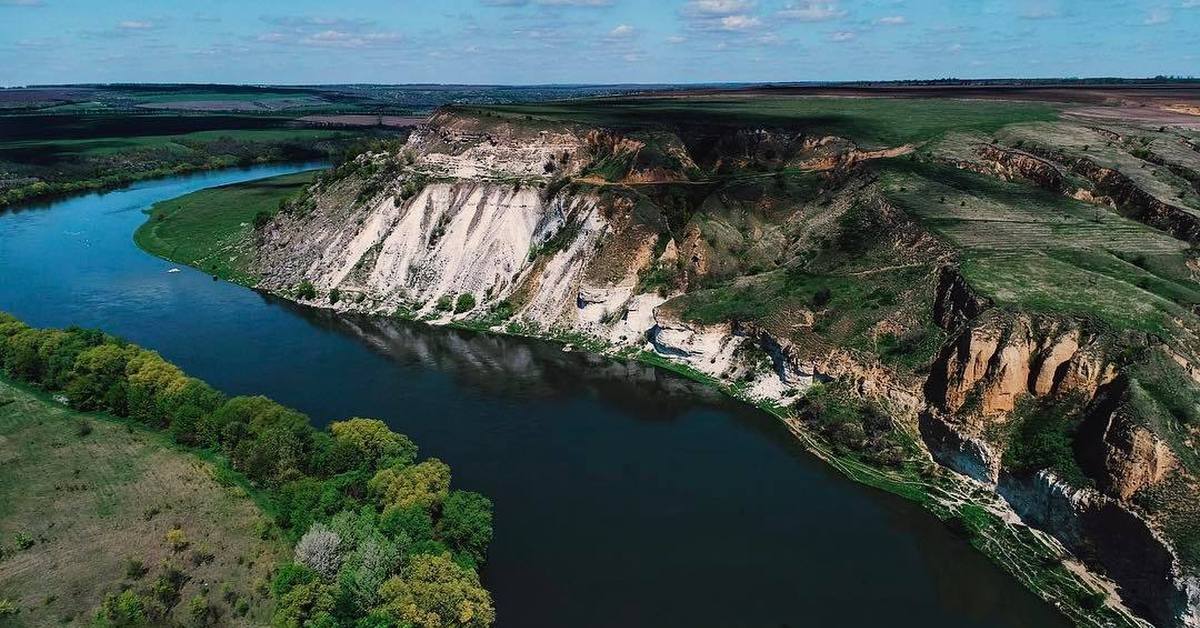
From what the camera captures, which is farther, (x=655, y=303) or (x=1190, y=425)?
(x=655, y=303)

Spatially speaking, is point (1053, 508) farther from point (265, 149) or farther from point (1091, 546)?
point (265, 149)

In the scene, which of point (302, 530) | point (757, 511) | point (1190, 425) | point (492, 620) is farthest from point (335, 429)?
point (1190, 425)

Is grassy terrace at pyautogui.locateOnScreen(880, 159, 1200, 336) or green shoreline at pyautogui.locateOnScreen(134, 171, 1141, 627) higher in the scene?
grassy terrace at pyautogui.locateOnScreen(880, 159, 1200, 336)

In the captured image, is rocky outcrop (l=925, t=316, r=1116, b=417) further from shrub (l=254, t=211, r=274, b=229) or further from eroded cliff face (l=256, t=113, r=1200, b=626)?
shrub (l=254, t=211, r=274, b=229)

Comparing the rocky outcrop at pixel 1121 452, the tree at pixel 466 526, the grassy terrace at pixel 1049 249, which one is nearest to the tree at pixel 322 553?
the tree at pixel 466 526

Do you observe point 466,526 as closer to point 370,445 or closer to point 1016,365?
point 370,445

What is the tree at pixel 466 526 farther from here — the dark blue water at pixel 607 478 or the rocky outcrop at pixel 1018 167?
the rocky outcrop at pixel 1018 167

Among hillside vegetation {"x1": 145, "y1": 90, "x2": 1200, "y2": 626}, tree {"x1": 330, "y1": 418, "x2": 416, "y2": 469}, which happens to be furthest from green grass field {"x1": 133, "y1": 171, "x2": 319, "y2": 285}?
tree {"x1": 330, "y1": 418, "x2": 416, "y2": 469}
